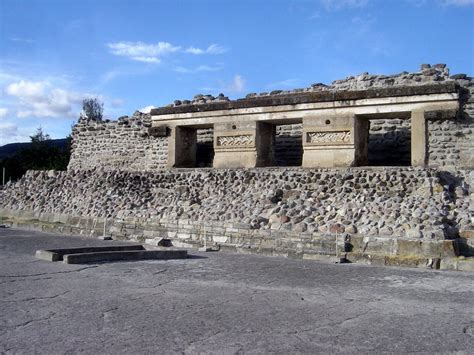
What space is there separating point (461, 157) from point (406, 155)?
1610mm

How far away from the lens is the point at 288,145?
14.2 metres

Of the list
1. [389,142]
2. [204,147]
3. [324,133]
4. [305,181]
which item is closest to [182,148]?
[204,147]

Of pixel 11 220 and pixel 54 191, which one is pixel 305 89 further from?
pixel 11 220

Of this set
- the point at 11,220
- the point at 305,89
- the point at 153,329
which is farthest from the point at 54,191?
the point at 153,329

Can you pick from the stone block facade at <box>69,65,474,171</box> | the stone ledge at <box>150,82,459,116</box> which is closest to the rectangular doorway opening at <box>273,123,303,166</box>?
the stone block facade at <box>69,65,474,171</box>

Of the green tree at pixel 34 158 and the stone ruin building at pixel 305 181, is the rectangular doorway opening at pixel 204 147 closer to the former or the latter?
Result: the stone ruin building at pixel 305 181

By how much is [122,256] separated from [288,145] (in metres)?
7.31

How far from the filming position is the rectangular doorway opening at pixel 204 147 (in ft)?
49.0

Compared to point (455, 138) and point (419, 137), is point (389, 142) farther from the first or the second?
point (455, 138)

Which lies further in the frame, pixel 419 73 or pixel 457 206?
pixel 419 73

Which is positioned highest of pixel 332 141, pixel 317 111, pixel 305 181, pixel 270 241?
pixel 317 111

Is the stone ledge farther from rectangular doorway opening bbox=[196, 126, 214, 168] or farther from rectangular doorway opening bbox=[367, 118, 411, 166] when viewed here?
rectangular doorway opening bbox=[196, 126, 214, 168]

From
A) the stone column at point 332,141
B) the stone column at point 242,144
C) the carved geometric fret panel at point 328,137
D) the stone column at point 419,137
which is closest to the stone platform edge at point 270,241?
the stone column at point 242,144

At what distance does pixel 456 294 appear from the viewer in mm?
5621
